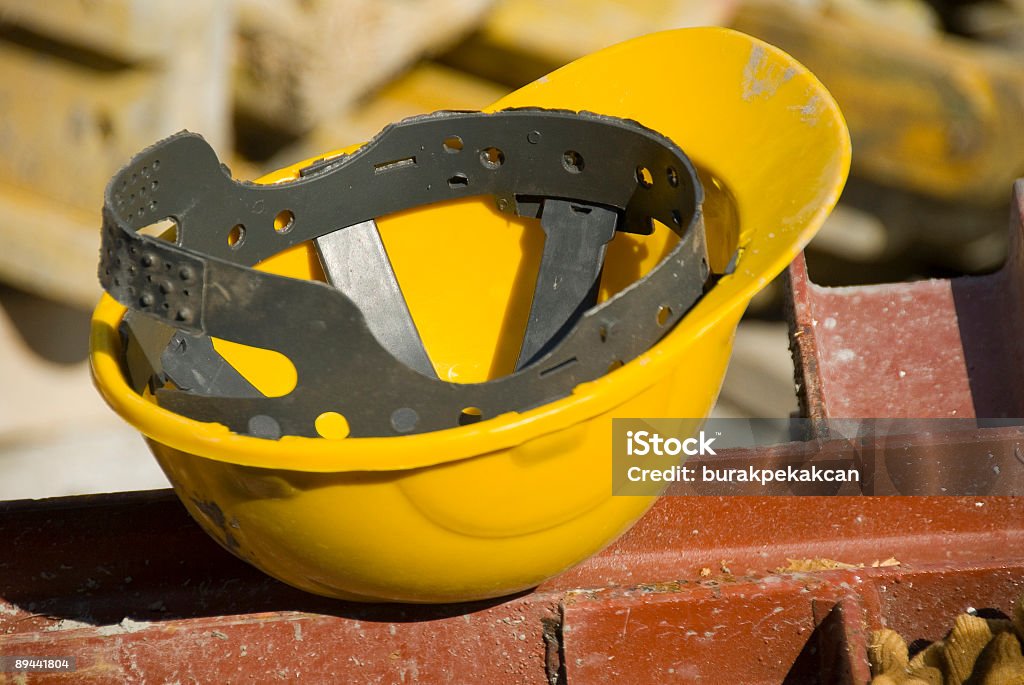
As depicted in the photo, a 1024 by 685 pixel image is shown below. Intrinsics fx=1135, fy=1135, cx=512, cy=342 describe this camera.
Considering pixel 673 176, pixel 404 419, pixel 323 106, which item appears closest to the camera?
pixel 404 419

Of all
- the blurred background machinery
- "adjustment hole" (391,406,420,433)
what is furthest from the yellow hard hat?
the blurred background machinery

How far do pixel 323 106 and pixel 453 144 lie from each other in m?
1.58

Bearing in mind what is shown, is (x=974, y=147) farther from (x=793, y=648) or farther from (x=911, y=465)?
(x=793, y=648)

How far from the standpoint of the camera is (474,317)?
168 cm

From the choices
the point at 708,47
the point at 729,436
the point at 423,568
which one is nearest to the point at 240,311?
the point at 423,568

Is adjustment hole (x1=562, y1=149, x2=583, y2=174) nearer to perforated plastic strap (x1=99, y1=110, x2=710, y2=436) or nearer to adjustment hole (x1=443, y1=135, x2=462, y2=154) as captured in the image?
perforated plastic strap (x1=99, y1=110, x2=710, y2=436)

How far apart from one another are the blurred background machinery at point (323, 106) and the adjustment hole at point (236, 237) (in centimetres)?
136

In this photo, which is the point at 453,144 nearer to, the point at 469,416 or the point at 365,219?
the point at 365,219

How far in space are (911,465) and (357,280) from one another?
0.78 metres

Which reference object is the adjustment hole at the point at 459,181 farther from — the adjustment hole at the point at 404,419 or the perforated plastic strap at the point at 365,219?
the adjustment hole at the point at 404,419

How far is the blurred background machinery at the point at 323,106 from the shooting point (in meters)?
2.71

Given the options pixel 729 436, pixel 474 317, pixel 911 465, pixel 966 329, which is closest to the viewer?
pixel 911 465

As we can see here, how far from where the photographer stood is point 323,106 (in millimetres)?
3006

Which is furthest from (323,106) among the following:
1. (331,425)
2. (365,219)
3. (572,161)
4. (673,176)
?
(331,425)
